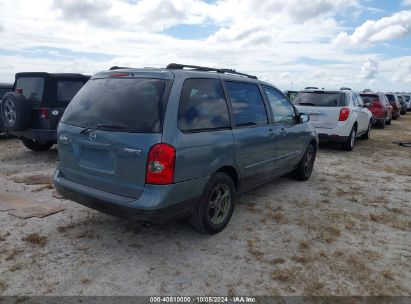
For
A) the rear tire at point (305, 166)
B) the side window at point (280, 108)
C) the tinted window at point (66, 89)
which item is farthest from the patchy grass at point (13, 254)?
the tinted window at point (66, 89)

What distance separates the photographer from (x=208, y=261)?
11.9 feet

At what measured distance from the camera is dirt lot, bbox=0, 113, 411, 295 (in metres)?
3.20

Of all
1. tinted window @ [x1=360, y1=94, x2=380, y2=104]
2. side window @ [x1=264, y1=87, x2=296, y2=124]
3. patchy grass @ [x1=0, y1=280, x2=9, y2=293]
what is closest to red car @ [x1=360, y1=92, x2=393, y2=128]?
tinted window @ [x1=360, y1=94, x2=380, y2=104]

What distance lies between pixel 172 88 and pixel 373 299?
2653 millimetres

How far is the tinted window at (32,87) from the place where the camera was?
25.5 feet

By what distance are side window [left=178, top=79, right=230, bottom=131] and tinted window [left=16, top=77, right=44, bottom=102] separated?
5.13 m

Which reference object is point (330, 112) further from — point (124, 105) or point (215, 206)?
point (124, 105)

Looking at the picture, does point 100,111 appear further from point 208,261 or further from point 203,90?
point 208,261

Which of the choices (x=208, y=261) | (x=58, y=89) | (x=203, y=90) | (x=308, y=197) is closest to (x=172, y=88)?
(x=203, y=90)

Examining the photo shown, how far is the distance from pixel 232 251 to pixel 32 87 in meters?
6.33

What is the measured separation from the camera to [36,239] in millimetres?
3895

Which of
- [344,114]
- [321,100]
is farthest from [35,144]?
[344,114]

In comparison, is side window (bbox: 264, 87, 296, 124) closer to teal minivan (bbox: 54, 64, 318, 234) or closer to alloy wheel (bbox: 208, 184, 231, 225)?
teal minivan (bbox: 54, 64, 318, 234)

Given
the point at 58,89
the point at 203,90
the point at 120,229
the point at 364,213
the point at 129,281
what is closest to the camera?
the point at 129,281
